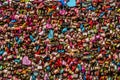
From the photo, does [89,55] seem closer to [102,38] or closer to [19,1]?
[102,38]

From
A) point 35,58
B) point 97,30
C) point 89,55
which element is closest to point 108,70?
point 89,55

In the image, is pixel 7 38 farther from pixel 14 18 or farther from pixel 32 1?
pixel 32 1

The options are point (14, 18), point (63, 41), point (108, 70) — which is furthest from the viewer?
point (14, 18)

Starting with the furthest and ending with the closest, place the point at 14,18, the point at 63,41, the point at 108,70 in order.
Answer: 1. the point at 14,18
2. the point at 63,41
3. the point at 108,70

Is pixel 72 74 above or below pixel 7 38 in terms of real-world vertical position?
below

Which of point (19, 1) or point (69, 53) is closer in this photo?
point (69, 53)

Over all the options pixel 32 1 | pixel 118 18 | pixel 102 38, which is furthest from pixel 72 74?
pixel 32 1

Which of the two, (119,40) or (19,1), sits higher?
(19,1)

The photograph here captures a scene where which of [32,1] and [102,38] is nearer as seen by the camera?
[102,38]

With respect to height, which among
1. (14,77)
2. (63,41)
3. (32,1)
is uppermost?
(32,1)
